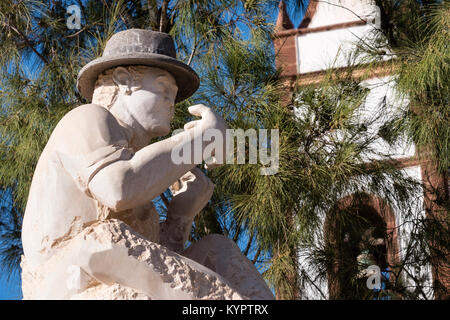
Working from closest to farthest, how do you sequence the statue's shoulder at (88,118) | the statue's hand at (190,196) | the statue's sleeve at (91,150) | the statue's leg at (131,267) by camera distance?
1. the statue's leg at (131,267)
2. the statue's sleeve at (91,150)
3. the statue's shoulder at (88,118)
4. the statue's hand at (190,196)

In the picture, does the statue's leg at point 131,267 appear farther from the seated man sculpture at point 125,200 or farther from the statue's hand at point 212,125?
the statue's hand at point 212,125

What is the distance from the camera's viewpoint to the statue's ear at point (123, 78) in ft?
11.1

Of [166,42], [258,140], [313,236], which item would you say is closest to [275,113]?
[258,140]

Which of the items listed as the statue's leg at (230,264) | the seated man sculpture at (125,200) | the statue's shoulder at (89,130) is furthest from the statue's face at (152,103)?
the statue's leg at (230,264)

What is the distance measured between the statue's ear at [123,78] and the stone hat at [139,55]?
0.07 feet

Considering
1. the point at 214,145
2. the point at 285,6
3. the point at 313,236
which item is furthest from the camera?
the point at 285,6

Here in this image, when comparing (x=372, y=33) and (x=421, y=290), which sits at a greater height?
(x=372, y=33)

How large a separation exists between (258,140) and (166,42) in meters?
2.33

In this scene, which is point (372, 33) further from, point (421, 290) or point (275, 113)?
point (421, 290)

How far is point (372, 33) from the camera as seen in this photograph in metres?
7.02

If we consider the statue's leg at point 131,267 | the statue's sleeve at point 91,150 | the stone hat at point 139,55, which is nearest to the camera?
the statue's leg at point 131,267

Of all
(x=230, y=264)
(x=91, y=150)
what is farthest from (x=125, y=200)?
(x=230, y=264)

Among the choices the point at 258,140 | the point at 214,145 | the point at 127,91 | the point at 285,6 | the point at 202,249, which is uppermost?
the point at 285,6

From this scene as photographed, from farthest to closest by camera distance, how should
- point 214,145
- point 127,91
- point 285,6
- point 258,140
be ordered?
point 285,6, point 258,140, point 127,91, point 214,145
